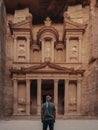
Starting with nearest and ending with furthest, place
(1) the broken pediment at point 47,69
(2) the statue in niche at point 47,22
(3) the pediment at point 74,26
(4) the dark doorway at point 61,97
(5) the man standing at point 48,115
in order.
A: (5) the man standing at point 48,115, (1) the broken pediment at point 47,69, (3) the pediment at point 74,26, (4) the dark doorway at point 61,97, (2) the statue in niche at point 47,22

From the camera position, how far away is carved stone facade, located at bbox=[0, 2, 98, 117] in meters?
38.2

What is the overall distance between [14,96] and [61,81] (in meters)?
5.36

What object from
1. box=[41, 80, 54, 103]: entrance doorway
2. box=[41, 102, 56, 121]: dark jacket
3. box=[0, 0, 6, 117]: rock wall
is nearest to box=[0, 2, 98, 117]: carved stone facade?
box=[41, 80, 54, 103]: entrance doorway

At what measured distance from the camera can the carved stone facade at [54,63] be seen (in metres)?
38.2

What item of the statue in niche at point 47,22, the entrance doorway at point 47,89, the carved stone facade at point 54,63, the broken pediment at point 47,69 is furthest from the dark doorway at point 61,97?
the statue in niche at point 47,22

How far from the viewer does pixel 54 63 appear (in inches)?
1528

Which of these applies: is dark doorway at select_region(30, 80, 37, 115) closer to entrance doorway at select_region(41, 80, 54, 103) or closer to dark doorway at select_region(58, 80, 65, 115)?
entrance doorway at select_region(41, 80, 54, 103)

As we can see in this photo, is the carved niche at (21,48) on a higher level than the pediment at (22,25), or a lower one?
lower

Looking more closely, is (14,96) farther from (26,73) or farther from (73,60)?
(73,60)

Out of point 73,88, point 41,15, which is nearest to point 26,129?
point 73,88

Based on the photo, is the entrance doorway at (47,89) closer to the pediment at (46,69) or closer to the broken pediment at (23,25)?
the pediment at (46,69)

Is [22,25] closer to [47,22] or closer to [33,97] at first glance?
[47,22]

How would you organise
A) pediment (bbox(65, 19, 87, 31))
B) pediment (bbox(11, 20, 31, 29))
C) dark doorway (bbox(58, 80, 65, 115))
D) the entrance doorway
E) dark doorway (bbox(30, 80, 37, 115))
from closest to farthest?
pediment (bbox(65, 19, 87, 31)) → dark doorway (bbox(30, 80, 37, 115)) → pediment (bbox(11, 20, 31, 29)) → dark doorway (bbox(58, 80, 65, 115)) → the entrance doorway

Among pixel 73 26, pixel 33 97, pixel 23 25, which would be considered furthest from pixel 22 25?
pixel 33 97
